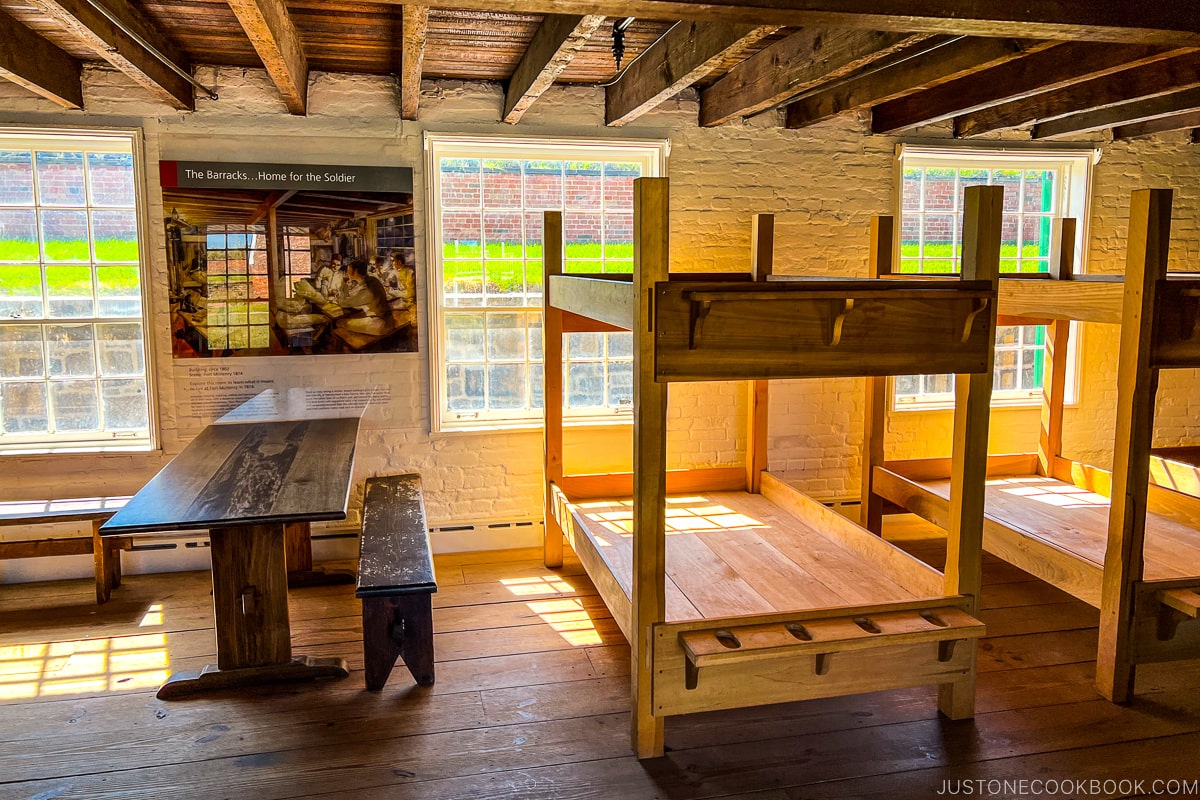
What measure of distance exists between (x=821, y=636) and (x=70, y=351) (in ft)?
14.6

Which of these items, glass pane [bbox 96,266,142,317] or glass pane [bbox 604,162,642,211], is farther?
glass pane [bbox 604,162,642,211]

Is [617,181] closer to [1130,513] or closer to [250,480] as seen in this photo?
[250,480]

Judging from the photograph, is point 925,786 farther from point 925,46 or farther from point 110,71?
point 110,71

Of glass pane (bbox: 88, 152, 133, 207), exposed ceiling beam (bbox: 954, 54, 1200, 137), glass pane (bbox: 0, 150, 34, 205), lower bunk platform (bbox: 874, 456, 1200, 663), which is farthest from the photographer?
glass pane (bbox: 88, 152, 133, 207)

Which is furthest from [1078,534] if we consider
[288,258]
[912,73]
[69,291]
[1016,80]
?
[69,291]

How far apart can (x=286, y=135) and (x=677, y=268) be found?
95.4 inches

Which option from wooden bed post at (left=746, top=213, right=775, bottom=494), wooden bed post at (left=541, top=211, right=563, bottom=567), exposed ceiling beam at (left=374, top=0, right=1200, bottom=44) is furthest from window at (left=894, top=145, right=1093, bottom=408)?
exposed ceiling beam at (left=374, top=0, right=1200, bottom=44)

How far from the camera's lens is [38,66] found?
167 inches

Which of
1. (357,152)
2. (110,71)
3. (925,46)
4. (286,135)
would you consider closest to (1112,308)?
(925,46)

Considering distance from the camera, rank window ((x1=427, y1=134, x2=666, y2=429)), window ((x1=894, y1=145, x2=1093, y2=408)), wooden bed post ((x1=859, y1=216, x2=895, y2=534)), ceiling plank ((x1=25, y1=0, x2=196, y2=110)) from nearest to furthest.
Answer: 1. ceiling plank ((x1=25, y1=0, x2=196, y2=110))
2. wooden bed post ((x1=859, y1=216, x2=895, y2=534))
3. window ((x1=427, y1=134, x2=666, y2=429))
4. window ((x1=894, y1=145, x2=1093, y2=408))

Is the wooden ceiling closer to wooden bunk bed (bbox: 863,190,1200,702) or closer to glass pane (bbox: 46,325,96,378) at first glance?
wooden bunk bed (bbox: 863,190,1200,702)

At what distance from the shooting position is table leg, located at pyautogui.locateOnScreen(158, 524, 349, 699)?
3.79 meters

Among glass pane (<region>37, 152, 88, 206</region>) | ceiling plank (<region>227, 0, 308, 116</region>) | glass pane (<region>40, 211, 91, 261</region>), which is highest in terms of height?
ceiling plank (<region>227, 0, 308, 116</region>)

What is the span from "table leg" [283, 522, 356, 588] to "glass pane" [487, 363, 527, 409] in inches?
52.8
